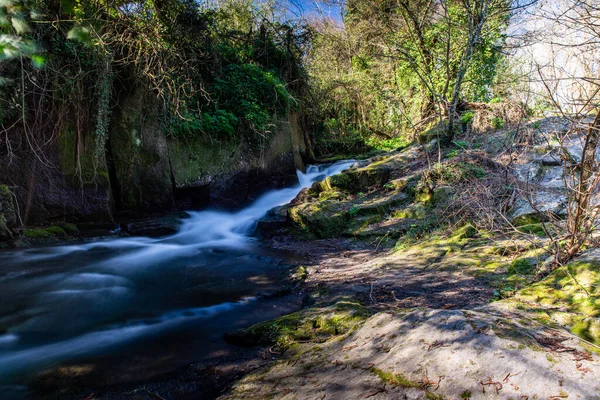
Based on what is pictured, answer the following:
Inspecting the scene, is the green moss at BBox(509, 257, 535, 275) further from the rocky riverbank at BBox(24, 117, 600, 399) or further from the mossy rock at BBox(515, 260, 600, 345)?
the mossy rock at BBox(515, 260, 600, 345)

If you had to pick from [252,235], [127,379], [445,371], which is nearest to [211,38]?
[252,235]

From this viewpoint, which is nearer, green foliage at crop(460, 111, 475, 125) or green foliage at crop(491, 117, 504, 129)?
green foliage at crop(491, 117, 504, 129)

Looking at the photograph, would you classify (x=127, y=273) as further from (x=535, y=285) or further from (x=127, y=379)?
(x=535, y=285)

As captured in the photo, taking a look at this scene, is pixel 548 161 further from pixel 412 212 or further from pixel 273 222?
pixel 273 222

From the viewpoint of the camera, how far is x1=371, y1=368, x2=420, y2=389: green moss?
1645mm

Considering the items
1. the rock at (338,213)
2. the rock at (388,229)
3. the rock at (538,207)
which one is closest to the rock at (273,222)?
the rock at (338,213)

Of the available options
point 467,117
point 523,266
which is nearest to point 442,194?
point 523,266

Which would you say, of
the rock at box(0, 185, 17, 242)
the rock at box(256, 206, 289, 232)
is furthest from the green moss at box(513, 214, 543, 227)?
the rock at box(0, 185, 17, 242)

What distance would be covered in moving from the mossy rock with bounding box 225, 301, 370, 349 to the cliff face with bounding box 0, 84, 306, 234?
226 inches

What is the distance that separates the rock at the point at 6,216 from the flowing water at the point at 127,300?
61 centimetres

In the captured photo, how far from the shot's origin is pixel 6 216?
6422mm

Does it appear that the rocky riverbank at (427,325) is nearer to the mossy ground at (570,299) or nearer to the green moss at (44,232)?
the mossy ground at (570,299)

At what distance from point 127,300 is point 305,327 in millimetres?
2586

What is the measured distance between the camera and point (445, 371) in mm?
1658
